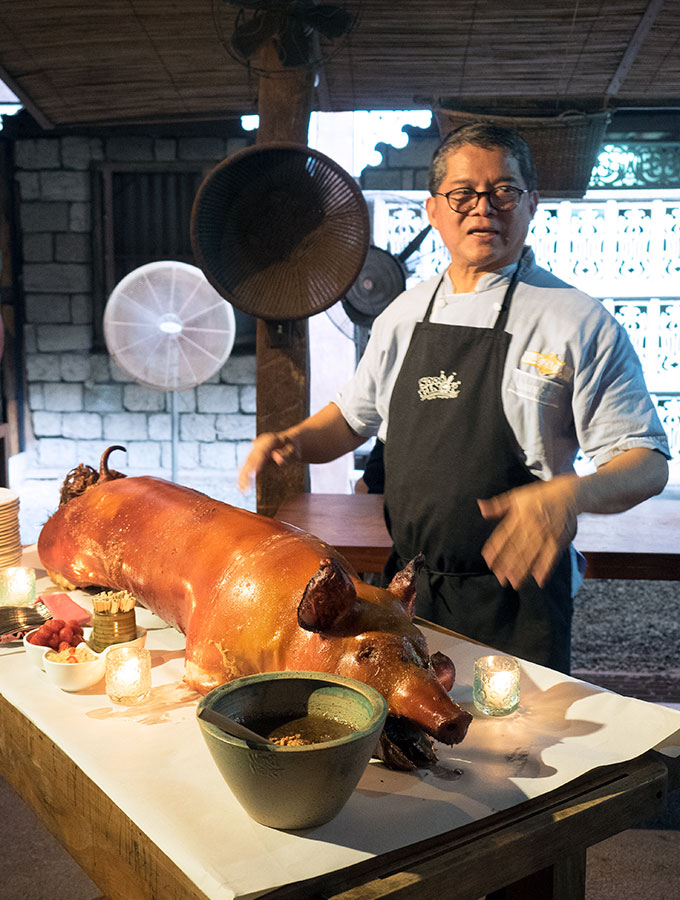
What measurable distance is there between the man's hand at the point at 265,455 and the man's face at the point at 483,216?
595 mm

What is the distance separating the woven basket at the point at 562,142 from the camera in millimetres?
3525

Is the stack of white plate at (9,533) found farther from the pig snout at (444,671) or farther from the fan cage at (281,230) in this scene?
the pig snout at (444,671)

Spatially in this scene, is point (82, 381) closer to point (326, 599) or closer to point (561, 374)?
point (561, 374)

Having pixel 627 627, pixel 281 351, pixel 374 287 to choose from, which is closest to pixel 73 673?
pixel 281 351

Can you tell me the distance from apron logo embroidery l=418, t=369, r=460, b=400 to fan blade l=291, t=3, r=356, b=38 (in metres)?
1.87

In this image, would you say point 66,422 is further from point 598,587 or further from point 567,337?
point 567,337

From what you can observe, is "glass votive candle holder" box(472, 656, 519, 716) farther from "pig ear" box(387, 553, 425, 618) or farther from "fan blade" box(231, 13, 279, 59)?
"fan blade" box(231, 13, 279, 59)

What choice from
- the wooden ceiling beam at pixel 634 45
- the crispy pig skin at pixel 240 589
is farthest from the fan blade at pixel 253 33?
the crispy pig skin at pixel 240 589

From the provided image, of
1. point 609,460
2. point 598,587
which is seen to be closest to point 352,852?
point 609,460

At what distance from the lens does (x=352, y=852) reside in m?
1.05

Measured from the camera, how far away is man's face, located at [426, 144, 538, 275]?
1.92 m

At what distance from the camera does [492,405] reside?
1.97 m

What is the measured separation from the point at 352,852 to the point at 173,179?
6.08 metres

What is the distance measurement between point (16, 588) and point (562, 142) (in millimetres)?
2748
